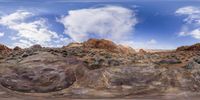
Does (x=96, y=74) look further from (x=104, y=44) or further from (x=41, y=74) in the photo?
(x=104, y=44)

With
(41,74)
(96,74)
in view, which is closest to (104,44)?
(96,74)

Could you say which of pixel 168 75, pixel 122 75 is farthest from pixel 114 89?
pixel 168 75

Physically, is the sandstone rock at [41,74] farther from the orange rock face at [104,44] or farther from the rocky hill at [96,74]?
the orange rock face at [104,44]

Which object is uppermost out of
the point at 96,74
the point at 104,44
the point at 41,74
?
the point at 104,44

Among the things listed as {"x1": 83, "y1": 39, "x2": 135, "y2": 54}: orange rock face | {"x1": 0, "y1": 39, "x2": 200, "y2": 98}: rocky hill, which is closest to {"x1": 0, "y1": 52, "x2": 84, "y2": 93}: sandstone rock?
{"x1": 0, "y1": 39, "x2": 200, "y2": 98}: rocky hill

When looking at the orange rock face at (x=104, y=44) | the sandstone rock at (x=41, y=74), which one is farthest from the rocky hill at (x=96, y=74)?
the orange rock face at (x=104, y=44)

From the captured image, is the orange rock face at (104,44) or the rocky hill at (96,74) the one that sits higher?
the orange rock face at (104,44)

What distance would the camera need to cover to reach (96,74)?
2273 cm

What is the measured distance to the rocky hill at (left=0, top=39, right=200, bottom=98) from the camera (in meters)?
21.6

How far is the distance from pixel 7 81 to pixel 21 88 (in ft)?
3.27

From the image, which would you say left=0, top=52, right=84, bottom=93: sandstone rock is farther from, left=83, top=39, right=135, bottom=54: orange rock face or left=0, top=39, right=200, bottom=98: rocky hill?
left=83, top=39, right=135, bottom=54: orange rock face

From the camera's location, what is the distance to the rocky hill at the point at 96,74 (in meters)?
21.6

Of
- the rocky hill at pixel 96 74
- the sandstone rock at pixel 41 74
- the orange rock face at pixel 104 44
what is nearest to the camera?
the rocky hill at pixel 96 74

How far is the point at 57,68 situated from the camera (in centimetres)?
2327
